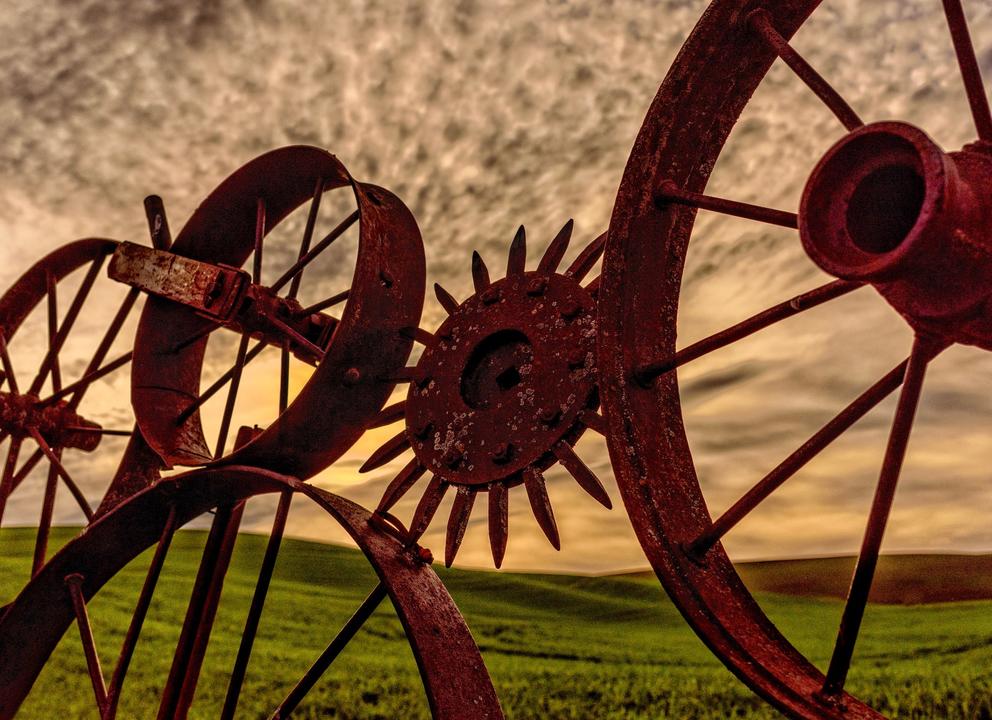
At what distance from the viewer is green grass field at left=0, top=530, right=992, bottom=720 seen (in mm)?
5859

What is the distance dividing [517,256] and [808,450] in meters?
1.50

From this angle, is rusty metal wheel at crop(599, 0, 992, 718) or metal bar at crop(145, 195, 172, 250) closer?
rusty metal wheel at crop(599, 0, 992, 718)

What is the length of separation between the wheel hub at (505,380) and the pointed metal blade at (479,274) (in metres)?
0.06

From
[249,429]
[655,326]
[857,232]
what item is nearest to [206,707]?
[249,429]

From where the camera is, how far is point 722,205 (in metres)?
2.56

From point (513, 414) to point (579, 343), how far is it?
339 mm

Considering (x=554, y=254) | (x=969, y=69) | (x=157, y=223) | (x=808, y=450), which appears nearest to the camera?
(x=969, y=69)

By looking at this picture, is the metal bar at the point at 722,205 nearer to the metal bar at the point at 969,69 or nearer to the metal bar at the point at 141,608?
the metal bar at the point at 969,69

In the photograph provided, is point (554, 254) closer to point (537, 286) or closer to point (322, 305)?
point (537, 286)

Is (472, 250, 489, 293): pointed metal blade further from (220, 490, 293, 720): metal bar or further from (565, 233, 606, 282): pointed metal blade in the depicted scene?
(220, 490, 293, 720): metal bar

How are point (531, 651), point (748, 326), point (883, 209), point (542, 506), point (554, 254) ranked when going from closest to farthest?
point (883, 209)
point (748, 326)
point (542, 506)
point (554, 254)
point (531, 651)

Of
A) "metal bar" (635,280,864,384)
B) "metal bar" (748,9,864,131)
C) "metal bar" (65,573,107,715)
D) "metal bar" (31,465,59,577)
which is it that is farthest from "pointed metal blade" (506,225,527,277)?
"metal bar" (31,465,59,577)

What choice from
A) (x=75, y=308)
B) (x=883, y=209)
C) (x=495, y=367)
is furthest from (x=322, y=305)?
(x=883, y=209)

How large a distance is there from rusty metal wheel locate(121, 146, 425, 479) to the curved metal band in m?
1.23
